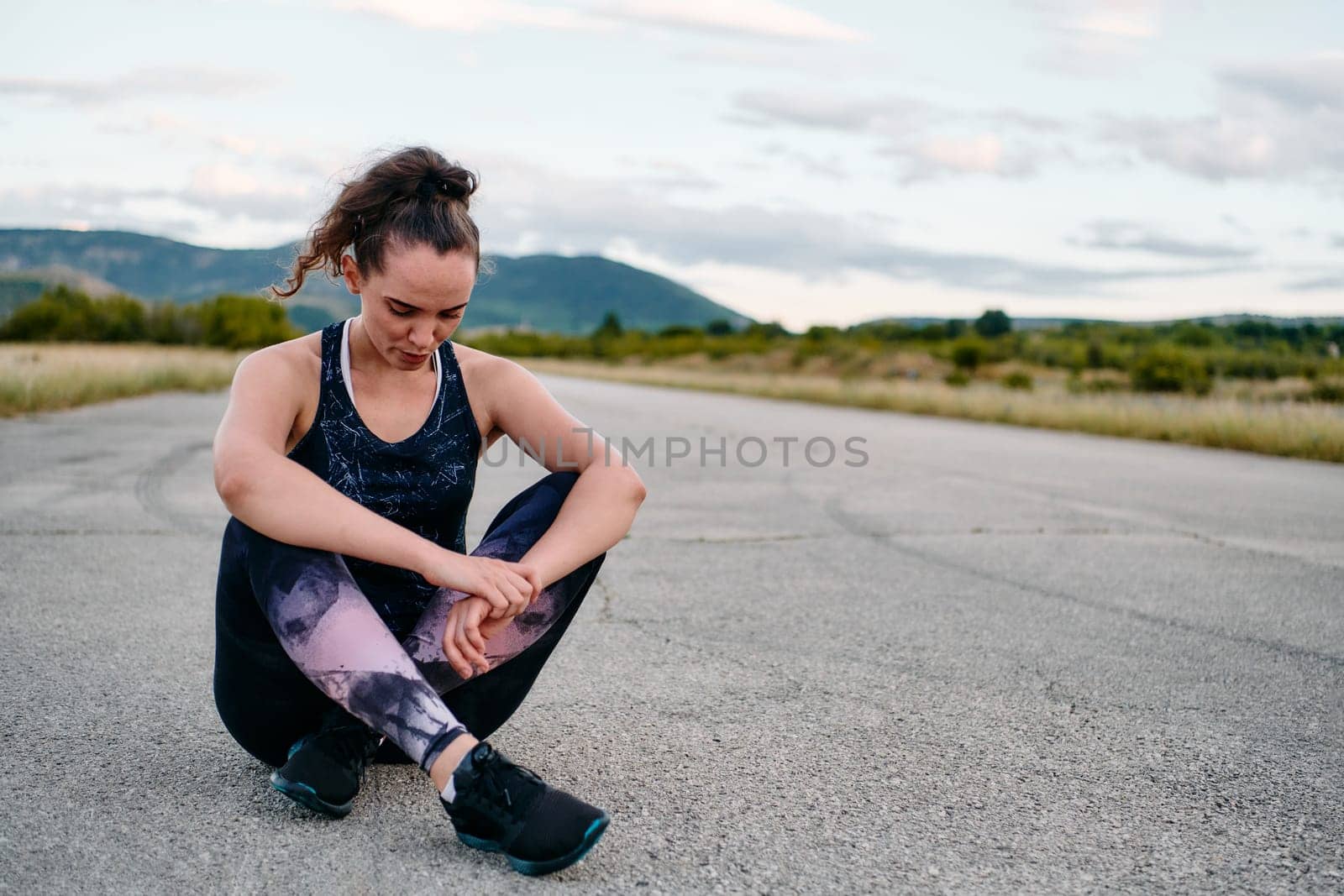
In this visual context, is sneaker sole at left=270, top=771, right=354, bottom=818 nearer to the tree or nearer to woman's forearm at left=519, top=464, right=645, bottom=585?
woman's forearm at left=519, top=464, right=645, bottom=585

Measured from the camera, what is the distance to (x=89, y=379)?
681 inches

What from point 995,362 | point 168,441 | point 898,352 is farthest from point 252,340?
point 168,441

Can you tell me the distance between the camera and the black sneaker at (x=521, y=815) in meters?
2.15

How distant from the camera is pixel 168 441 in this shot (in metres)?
10.9

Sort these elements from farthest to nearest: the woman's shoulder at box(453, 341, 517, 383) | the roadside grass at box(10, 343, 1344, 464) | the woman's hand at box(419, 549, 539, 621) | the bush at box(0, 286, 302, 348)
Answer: the bush at box(0, 286, 302, 348) → the roadside grass at box(10, 343, 1344, 464) → the woman's shoulder at box(453, 341, 517, 383) → the woman's hand at box(419, 549, 539, 621)

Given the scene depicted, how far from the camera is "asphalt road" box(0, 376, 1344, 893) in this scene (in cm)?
227

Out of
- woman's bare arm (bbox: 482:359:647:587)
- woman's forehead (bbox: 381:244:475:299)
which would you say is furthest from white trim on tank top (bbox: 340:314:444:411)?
woman's forehead (bbox: 381:244:475:299)

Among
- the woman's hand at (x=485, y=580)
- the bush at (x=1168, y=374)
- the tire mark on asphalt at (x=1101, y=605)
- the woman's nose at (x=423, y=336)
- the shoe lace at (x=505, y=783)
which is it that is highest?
the bush at (x=1168, y=374)

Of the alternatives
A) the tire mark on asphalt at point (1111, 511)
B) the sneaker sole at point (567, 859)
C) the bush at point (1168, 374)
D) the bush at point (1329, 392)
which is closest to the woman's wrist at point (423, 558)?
the sneaker sole at point (567, 859)

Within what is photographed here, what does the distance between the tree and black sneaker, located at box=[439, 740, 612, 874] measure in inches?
2594

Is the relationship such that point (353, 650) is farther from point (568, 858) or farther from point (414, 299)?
point (414, 299)

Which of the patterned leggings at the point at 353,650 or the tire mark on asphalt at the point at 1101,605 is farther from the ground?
the patterned leggings at the point at 353,650

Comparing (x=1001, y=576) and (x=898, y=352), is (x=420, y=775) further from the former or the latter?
(x=898, y=352)

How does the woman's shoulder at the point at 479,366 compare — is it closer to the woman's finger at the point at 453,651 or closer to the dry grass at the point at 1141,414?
the woman's finger at the point at 453,651
